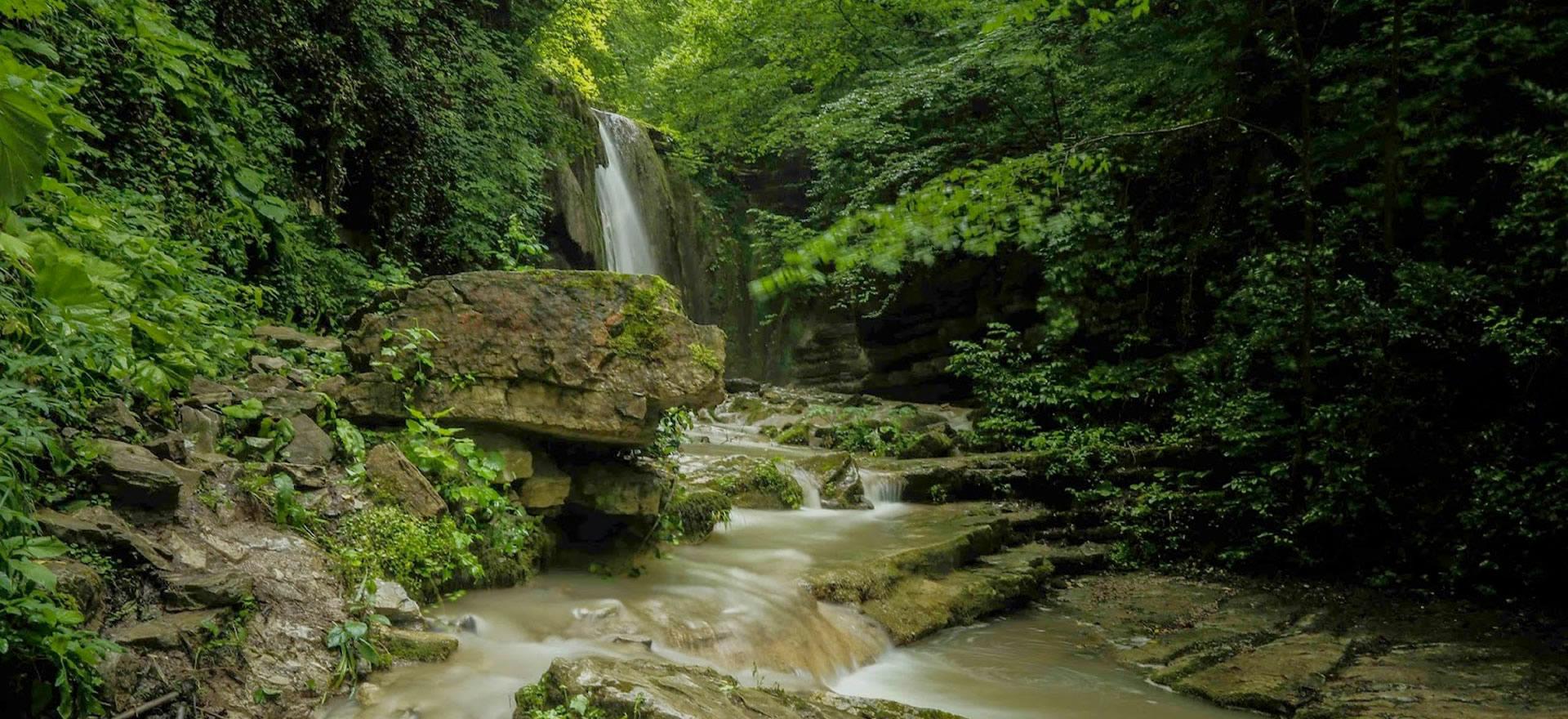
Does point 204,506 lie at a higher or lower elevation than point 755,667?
higher

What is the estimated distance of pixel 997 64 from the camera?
40.7ft

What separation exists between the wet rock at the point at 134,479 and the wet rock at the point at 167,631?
60 centimetres

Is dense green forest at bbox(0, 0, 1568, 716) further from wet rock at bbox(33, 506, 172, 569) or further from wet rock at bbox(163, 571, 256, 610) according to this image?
wet rock at bbox(163, 571, 256, 610)

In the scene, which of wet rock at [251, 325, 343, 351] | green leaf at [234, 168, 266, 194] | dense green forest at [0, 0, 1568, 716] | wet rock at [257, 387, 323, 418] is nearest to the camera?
dense green forest at [0, 0, 1568, 716]

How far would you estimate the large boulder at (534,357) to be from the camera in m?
5.68

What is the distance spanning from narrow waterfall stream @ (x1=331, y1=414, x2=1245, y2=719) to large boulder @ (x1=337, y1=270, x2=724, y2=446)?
116cm

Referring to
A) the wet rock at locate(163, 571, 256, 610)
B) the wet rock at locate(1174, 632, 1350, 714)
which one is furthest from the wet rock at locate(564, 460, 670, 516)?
the wet rock at locate(1174, 632, 1350, 714)

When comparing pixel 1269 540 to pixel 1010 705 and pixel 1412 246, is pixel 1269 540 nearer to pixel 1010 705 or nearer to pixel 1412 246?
pixel 1412 246

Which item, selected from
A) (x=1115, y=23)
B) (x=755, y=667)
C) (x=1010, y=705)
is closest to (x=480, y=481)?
(x=755, y=667)

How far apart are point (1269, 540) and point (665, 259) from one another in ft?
46.2

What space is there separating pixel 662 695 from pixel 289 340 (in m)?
4.30

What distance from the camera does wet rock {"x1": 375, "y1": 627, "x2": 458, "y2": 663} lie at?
13.5 ft

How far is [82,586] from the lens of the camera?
311cm

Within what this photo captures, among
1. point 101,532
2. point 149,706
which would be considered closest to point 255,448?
point 101,532
